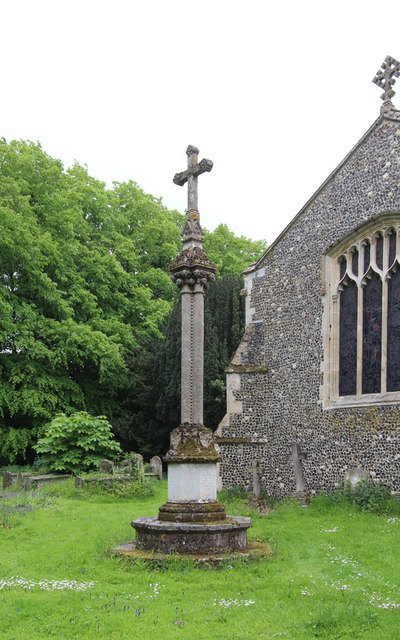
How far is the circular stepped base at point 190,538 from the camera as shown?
360 inches

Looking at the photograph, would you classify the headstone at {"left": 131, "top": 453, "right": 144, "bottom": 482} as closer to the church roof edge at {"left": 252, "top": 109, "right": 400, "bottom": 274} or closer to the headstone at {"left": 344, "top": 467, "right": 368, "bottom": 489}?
the headstone at {"left": 344, "top": 467, "right": 368, "bottom": 489}

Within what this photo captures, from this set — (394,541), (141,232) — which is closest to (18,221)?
(141,232)

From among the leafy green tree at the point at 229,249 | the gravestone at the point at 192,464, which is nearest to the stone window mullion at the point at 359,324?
the gravestone at the point at 192,464

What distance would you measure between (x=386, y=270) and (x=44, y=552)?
371 inches

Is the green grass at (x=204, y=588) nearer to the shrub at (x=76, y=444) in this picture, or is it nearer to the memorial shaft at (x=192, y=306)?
the memorial shaft at (x=192, y=306)

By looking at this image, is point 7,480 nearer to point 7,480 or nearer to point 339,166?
point 7,480

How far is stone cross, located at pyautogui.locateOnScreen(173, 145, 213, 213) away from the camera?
36.7ft

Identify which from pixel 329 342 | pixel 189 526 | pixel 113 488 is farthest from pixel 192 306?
pixel 113 488

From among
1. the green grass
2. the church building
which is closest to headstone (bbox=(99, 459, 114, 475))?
the church building

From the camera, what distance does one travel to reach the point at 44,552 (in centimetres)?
980

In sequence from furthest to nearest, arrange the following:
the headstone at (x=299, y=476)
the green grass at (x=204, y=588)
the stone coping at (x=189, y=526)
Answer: the headstone at (x=299, y=476) < the stone coping at (x=189, y=526) < the green grass at (x=204, y=588)

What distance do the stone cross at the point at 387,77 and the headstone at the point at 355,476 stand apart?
818cm

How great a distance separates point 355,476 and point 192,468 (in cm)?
629

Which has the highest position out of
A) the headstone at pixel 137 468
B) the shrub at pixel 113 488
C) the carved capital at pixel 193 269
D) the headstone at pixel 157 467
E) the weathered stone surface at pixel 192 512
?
the carved capital at pixel 193 269
